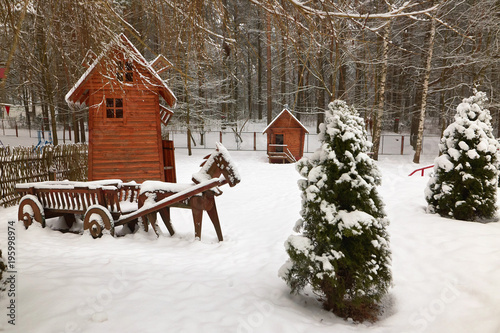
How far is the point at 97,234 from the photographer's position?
5668 mm

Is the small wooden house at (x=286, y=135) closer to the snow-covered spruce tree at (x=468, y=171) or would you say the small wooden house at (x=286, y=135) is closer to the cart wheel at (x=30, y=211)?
the snow-covered spruce tree at (x=468, y=171)

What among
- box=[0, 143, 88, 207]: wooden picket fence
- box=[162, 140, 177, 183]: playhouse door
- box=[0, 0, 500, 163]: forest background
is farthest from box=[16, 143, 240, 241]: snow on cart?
box=[162, 140, 177, 183]: playhouse door

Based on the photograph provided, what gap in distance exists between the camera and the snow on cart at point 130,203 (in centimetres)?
A: 568

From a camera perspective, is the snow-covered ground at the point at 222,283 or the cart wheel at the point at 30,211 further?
the cart wheel at the point at 30,211

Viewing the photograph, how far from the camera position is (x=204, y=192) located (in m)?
5.71

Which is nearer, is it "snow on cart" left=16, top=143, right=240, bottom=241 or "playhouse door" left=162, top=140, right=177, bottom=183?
"snow on cart" left=16, top=143, right=240, bottom=241

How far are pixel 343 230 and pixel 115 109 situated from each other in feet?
29.5

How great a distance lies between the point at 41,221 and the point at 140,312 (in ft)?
16.0

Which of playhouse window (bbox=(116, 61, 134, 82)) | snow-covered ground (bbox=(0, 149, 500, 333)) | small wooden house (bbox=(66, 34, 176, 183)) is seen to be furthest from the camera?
small wooden house (bbox=(66, 34, 176, 183))

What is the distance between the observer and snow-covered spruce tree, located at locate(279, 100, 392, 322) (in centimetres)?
308

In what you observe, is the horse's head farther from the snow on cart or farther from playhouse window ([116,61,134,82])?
playhouse window ([116,61,134,82])

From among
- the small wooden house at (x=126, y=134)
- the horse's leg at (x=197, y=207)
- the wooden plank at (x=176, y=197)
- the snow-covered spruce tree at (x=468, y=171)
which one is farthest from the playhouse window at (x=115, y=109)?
the snow-covered spruce tree at (x=468, y=171)

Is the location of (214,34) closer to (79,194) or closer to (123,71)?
(123,71)

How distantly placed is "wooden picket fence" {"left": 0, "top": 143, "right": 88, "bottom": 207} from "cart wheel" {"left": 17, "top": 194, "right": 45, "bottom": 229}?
12.0ft
